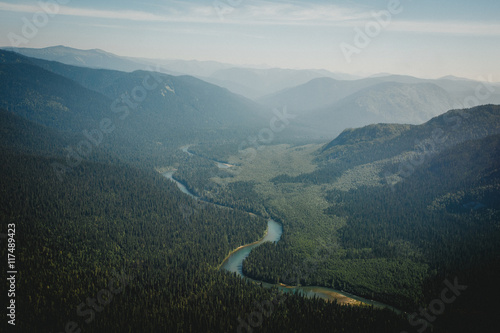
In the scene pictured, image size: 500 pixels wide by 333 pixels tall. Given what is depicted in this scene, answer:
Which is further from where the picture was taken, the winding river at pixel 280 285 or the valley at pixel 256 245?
the winding river at pixel 280 285

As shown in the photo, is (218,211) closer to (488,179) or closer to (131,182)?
(131,182)

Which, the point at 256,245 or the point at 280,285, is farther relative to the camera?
the point at 256,245

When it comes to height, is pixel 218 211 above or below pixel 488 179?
below

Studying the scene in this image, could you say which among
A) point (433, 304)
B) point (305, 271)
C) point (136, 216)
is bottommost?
point (433, 304)

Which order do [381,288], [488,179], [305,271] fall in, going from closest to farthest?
[381,288]
[305,271]
[488,179]

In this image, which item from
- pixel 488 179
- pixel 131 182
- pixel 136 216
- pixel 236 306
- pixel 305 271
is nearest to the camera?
pixel 236 306

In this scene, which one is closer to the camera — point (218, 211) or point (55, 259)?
point (55, 259)

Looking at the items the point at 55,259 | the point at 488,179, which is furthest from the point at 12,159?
the point at 488,179

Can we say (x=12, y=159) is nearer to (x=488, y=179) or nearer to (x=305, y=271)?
(x=305, y=271)

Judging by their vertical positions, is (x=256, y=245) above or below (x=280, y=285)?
above

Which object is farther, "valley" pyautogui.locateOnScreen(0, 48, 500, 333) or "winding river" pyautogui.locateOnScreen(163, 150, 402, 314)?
"winding river" pyautogui.locateOnScreen(163, 150, 402, 314)
